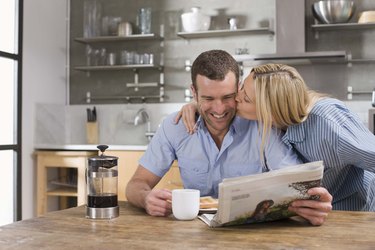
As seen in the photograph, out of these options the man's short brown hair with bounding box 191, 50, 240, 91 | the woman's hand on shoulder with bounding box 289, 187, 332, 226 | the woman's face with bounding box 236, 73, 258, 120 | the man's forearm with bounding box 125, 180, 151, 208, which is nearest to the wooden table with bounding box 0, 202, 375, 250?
the woman's hand on shoulder with bounding box 289, 187, 332, 226

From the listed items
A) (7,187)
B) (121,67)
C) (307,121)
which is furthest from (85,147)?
(307,121)

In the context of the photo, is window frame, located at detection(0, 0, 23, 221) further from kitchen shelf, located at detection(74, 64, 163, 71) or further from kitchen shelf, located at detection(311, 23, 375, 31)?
kitchen shelf, located at detection(311, 23, 375, 31)

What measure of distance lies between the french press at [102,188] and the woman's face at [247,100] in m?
0.55

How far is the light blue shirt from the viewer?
2049 millimetres

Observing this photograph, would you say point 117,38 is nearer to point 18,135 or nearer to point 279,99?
point 18,135

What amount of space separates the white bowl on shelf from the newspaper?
3166 mm

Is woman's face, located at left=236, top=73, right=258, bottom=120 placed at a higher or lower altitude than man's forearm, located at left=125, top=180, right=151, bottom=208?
higher

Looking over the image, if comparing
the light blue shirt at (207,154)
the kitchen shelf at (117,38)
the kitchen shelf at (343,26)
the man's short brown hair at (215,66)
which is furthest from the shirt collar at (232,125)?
the kitchen shelf at (117,38)

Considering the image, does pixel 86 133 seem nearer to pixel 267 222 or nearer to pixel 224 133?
pixel 224 133

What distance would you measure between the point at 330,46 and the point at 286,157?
2662 millimetres

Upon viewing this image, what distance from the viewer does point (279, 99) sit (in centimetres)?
181

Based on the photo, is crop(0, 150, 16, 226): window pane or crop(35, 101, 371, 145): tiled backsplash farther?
crop(35, 101, 371, 145): tiled backsplash

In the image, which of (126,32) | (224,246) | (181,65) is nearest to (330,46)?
(181,65)

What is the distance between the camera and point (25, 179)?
4285mm
